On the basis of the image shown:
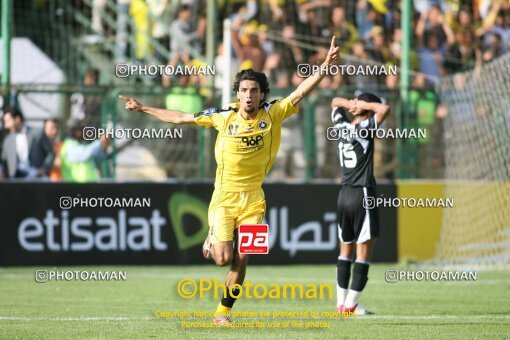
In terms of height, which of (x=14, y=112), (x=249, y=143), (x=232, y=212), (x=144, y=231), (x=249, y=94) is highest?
(x=249, y=94)

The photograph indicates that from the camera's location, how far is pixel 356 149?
12281mm

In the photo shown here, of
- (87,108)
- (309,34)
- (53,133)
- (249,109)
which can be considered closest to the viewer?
(249,109)

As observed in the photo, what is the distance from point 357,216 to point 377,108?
1.22 metres

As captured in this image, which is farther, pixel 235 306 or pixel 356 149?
pixel 235 306

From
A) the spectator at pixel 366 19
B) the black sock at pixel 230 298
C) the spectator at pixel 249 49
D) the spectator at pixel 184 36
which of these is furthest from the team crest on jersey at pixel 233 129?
the spectator at pixel 366 19

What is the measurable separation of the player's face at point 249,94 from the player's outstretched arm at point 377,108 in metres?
1.98

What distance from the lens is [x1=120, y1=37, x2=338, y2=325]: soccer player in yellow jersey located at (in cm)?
1047

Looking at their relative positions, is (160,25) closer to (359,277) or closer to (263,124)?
(359,277)

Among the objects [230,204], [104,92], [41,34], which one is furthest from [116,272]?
[230,204]

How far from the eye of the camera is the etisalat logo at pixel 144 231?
17.4m

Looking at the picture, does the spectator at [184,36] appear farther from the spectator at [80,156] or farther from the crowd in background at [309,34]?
the spectator at [80,156]

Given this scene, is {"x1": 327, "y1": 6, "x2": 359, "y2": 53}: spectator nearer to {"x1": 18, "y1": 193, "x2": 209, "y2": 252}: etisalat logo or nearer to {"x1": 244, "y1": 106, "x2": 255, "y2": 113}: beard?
{"x1": 18, "y1": 193, "x2": 209, "y2": 252}: etisalat logo

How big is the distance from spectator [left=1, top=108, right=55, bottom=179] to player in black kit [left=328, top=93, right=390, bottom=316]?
6643mm

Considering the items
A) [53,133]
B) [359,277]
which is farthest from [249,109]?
[53,133]
